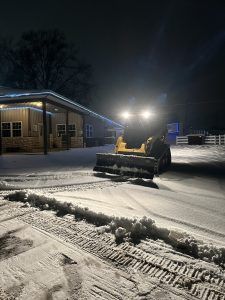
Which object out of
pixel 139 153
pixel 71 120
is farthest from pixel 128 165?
pixel 71 120

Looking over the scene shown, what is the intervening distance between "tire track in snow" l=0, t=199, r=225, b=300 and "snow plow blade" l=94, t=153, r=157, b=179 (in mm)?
4174

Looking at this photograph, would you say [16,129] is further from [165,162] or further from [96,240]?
[96,240]

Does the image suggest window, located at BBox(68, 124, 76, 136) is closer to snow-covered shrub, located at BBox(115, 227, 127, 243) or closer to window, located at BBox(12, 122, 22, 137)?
window, located at BBox(12, 122, 22, 137)

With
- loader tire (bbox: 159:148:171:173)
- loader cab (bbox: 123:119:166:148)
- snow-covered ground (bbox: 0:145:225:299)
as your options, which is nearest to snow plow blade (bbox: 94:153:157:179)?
snow-covered ground (bbox: 0:145:225:299)

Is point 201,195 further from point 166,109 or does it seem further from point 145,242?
point 166,109

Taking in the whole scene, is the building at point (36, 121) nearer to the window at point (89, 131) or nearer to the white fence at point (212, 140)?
the window at point (89, 131)

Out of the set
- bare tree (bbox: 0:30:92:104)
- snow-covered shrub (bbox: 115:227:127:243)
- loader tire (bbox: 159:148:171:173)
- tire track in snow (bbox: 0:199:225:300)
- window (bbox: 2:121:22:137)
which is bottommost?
tire track in snow (bbox: 0:199:225:300)

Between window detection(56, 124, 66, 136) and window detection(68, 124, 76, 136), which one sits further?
window detection(68, 124, 76, 136)

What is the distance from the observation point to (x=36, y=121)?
22312 mm

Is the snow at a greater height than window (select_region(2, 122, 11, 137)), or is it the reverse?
window (select_region(2, 122, 11, 137))

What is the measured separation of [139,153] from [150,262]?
21.7ft

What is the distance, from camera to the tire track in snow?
238 cm

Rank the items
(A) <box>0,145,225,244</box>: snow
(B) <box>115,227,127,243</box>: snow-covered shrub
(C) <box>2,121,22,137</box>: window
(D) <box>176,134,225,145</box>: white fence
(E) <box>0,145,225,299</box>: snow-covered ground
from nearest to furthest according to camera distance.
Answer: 1. (E) <box>0,145,225,299</box>: snow-covered ground
2. (B) <box>115,227,127,243</box>: snow-covered shrub
3. (A) <box>0,145,225,244</box>: snow
4. (C) <box>2,121,22,137</box>: window
5. (D) <box>176,134,225,145</box>: white fence

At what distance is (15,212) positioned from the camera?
179 inches
